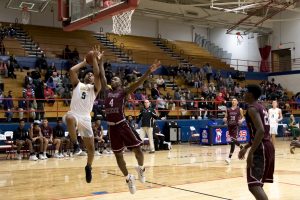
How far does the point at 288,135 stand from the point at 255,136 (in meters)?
20.3

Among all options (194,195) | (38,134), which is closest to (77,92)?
(194,195)

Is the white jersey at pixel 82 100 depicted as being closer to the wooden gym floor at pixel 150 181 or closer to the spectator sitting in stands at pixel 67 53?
the wooden gym floor at pixel 150 181

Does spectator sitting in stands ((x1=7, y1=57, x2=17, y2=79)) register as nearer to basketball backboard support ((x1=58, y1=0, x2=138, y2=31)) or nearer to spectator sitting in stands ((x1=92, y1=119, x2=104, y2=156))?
spectator sitting in stands ((x1=92, y1=119, x2=104, y2=156))

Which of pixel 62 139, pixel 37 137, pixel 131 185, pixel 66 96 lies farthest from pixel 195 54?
pixel 131 185

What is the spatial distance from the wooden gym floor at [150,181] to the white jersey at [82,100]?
1.52 metres

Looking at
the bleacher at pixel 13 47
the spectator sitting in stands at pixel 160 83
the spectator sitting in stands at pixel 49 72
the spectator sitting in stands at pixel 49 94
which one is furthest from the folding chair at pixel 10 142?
the spectator sitting in stands at pixel 160 83

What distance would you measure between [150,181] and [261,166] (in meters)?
4.04

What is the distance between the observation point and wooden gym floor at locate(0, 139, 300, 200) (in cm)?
723

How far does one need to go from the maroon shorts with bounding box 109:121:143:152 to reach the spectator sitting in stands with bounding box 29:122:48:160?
24.3 feet

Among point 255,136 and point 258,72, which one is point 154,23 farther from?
point 255,136

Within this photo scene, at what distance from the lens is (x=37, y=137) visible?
13578 millimetres

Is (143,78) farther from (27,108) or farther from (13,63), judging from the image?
(13,63)

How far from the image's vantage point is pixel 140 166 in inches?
284

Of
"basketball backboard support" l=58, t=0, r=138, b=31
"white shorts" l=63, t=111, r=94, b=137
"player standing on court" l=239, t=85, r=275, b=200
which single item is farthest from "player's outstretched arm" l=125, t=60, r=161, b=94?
"basketball backboard support" l=58, t=0, r=138, b=31
